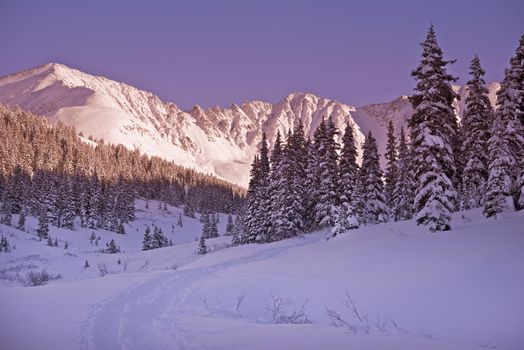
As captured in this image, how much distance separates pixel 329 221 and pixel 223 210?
105 metres

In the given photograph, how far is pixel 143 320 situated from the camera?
10289 millimetres

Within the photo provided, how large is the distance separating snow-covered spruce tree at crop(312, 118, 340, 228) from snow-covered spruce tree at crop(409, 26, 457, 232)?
59.3 ft

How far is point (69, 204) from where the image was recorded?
235 ft

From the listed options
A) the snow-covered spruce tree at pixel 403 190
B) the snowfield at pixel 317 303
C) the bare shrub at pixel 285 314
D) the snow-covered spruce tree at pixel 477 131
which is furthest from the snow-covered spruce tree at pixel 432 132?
the snow-covered spruce tree at pixel 403 190

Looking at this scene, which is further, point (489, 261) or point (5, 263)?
point (5, 263)

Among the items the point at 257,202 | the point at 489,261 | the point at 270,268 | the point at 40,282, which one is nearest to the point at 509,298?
the point at 489,261

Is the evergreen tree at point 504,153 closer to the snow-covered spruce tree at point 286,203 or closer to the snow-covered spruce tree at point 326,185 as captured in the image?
the snow-covered spruce tree at point 326,185

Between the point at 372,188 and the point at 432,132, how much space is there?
20.5 metres

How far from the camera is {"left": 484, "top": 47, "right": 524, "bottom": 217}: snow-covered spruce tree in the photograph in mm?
22516

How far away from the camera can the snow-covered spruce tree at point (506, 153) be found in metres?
22.5

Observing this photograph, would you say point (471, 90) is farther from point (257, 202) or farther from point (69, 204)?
point (69, 204)

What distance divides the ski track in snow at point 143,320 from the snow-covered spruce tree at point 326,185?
24.4m

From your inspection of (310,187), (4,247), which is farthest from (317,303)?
(310,187)

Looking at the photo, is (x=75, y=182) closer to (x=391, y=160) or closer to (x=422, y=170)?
(x=391, y=160)
